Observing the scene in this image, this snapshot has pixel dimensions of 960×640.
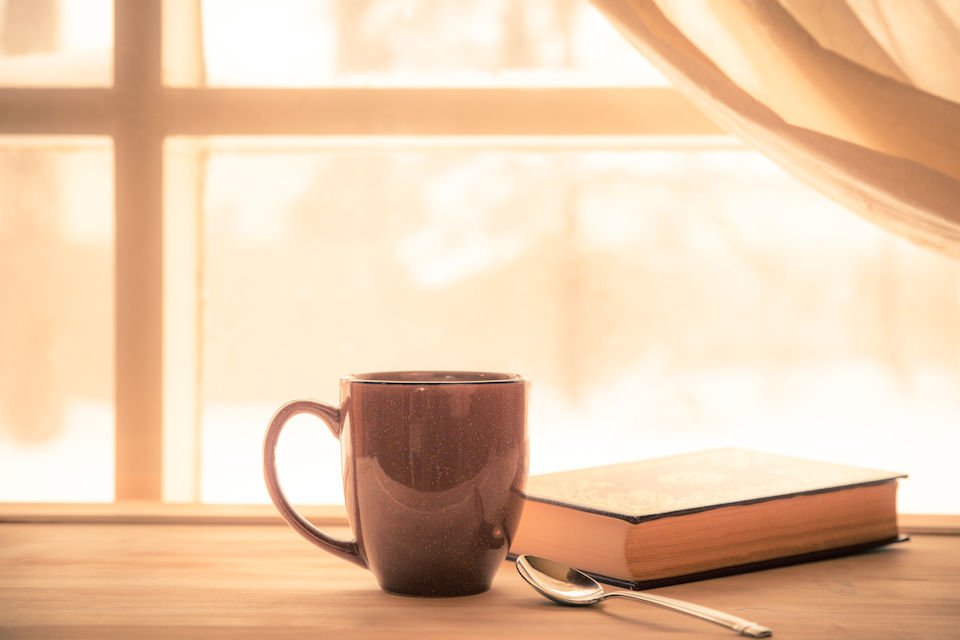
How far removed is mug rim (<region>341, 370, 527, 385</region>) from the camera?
0.60m

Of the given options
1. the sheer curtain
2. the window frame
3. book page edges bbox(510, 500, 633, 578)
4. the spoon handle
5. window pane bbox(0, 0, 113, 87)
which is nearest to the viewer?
the spoon handle

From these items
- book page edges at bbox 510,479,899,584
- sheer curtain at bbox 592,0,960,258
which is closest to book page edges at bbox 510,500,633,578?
book page edges at bbox 510,479,899,584

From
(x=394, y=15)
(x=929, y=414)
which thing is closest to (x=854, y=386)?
(x=929, y=414)

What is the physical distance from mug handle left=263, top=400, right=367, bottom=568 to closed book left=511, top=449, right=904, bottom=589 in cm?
16

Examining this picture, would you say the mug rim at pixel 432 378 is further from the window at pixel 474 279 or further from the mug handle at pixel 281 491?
the window at pixel 474 279

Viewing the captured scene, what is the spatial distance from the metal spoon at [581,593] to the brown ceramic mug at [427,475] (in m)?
0.03

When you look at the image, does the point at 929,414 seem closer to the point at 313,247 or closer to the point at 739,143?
the point at 739,143

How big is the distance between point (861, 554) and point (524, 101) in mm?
627

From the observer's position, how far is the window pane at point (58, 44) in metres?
1.26

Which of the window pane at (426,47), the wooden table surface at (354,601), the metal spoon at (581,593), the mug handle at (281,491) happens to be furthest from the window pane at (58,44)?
the metal spoon at (581,593)

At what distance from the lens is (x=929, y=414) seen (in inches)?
53.4

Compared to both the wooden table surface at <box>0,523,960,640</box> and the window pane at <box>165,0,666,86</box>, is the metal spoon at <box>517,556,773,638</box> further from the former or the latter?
the window pane at <box>165,0,666,86</box>

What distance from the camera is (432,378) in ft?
2.27

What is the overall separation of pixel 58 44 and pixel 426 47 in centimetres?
50
